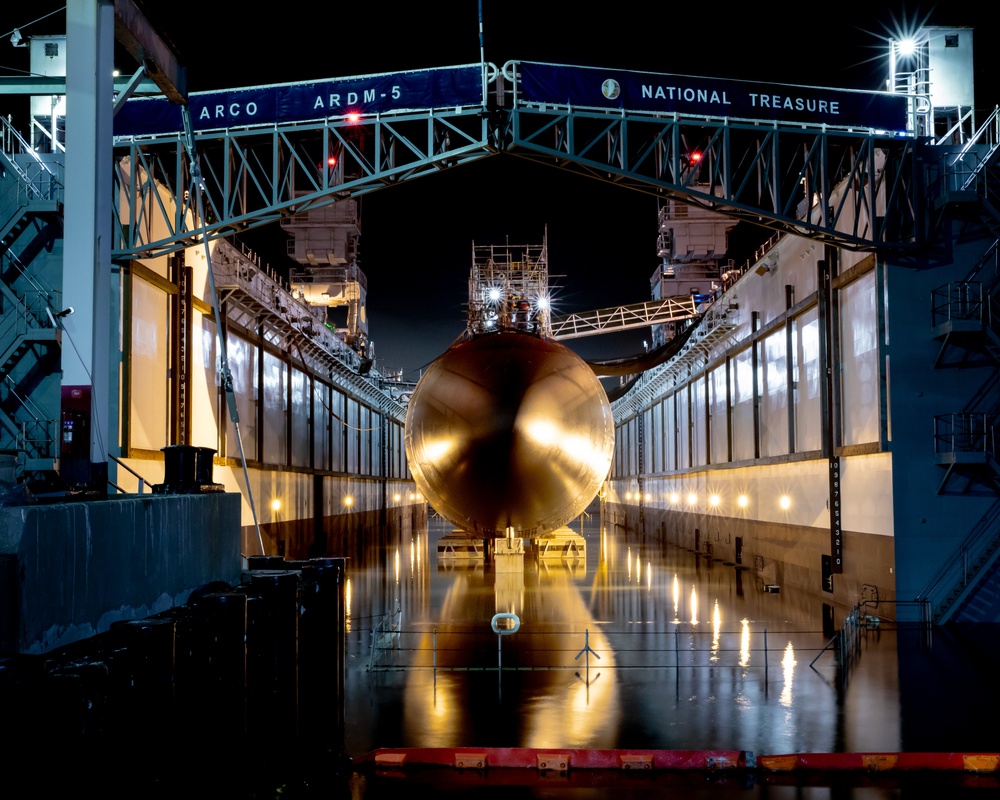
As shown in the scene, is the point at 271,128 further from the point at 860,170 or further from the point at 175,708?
the point at 175,708

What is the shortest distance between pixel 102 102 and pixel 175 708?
7254 millimetres

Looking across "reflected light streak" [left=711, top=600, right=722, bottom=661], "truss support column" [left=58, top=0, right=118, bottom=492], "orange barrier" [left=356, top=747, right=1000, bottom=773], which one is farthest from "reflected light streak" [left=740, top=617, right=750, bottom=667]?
"truss support column" [left=58, top=0, right=118, bottom=492]

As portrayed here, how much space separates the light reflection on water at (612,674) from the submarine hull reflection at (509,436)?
264 cm

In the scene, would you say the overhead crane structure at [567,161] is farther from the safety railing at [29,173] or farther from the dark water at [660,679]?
the dark water at [660,679]

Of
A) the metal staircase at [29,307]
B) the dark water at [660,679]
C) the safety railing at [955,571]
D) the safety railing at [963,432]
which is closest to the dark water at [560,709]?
the dark water at [660,679]

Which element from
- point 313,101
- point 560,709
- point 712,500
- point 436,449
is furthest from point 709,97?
point 712,500

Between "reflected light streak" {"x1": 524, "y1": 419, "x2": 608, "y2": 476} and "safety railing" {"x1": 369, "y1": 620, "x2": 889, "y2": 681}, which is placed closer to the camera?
"safety railing" {"x1": 369, "y1": 620, "x2": 889, "y2": 681}

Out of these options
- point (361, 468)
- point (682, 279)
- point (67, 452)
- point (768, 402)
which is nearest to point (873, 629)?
point (768, 402)

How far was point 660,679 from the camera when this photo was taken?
15219 millimetres

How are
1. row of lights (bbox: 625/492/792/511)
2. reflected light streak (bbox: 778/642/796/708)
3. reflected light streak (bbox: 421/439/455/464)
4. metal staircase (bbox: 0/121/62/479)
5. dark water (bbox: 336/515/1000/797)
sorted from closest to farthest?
dark water (bbox: 336/515/1000/797)
reflected light streak (bbox: 778/642/796/708)
reflected light streak (bbox: 421/439/455/464)
metal staircase (bbox: 0/121/62/479)
row of lights (bbox: 625/492/792/511)

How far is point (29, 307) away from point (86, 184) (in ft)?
41.1

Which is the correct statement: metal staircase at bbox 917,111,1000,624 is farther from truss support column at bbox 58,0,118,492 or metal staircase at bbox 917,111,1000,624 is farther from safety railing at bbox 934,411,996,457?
truss support column at bbox 58,0,118,492

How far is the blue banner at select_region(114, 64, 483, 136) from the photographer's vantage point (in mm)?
22609

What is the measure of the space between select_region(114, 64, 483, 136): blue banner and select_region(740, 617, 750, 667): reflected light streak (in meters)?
13.2
